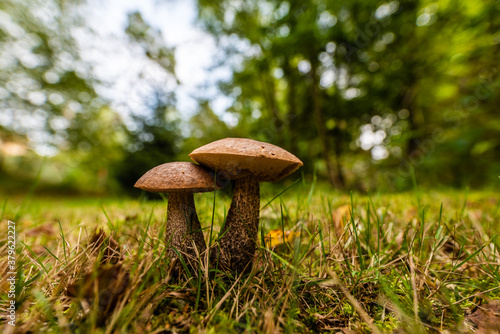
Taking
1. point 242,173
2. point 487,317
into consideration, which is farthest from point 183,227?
point 487,317

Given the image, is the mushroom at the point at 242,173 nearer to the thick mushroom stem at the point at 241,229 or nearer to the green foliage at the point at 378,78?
the thick mushroom stem at the point at 241,229

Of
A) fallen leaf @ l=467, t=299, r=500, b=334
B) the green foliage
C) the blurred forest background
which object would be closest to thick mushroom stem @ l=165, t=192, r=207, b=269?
fallen leaf @ l=467, t=299, r=500, b=334

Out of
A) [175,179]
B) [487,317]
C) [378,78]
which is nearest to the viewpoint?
[487,317]

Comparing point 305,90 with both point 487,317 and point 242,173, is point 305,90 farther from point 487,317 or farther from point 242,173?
point 487,317

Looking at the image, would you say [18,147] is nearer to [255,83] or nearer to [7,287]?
[255,83]

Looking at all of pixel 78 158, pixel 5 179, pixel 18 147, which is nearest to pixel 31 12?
pixel 18 147

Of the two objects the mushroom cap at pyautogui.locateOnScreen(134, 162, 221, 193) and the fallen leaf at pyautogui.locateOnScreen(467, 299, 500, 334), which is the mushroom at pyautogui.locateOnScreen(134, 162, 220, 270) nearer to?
the mushroom cap at pyautogui.locateOnScreen(134, 162, 221, 193)
